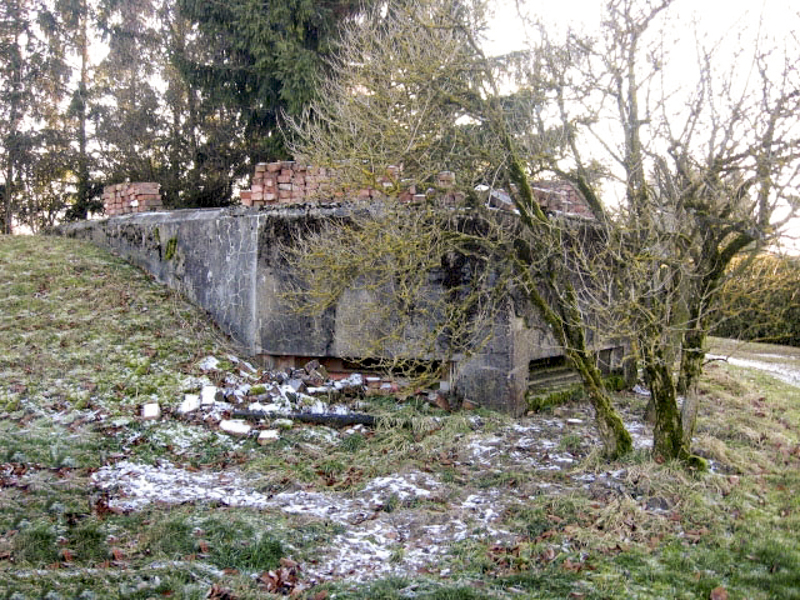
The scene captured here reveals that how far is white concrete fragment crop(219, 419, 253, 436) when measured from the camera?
20.8ft

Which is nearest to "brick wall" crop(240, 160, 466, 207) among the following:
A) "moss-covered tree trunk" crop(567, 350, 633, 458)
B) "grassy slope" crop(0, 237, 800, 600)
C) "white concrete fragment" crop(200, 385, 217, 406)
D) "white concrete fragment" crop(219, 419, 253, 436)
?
"grassy slope" crop(0, 237, 800, 600)

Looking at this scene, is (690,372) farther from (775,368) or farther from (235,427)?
(775,368)

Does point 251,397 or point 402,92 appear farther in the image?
point 251,397

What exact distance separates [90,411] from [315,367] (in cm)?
251

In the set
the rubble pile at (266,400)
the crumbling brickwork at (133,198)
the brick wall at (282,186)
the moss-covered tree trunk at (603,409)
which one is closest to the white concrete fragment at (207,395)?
the rubble pile at (266,400)

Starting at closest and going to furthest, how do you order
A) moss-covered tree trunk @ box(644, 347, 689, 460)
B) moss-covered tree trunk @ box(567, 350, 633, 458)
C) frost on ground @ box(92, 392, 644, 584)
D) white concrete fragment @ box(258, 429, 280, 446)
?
frost on ground @ box(92, 392, 644, 584) < moss-covered tree trunk @ box(644, 347, 689, 460) < moss-covered tree trunk @ box(567, 350, 633, 458) < white concrete fragment @ box(258, 429, 280, 446)

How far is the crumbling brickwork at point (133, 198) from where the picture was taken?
1099 cm

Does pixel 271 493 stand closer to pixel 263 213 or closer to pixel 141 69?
pixel 263 213

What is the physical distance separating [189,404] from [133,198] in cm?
572

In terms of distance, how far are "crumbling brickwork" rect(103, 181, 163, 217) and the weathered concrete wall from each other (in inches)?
57.4

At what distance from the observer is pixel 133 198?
1116 centimetres

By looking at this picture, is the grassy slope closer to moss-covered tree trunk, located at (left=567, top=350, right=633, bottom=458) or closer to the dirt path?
moss-covered tree trunk, located at (left=567, top=350, right=633, bottom=458)

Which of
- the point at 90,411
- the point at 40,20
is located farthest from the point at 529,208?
the point at 40,20

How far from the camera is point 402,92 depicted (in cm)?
582
